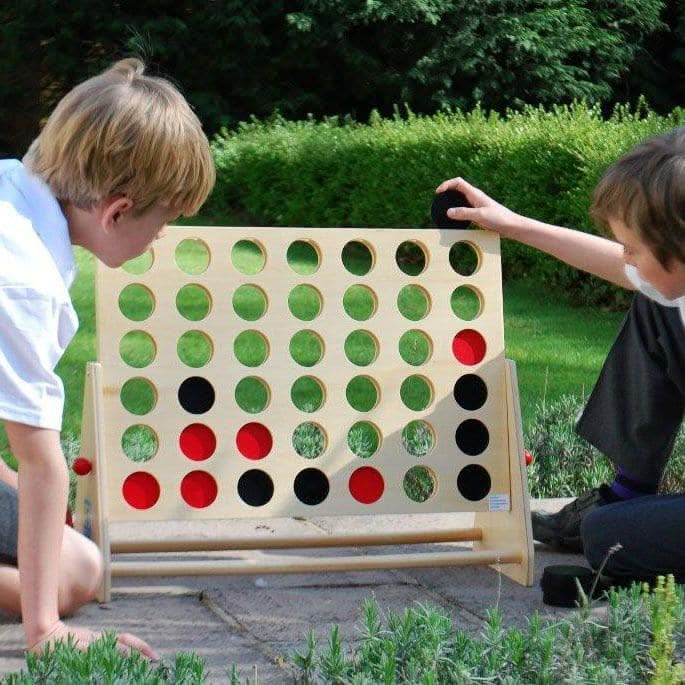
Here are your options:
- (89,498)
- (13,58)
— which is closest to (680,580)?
(89,498)

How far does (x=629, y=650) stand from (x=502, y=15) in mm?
17121

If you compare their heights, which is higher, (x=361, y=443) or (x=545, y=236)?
(x=545, y=236)

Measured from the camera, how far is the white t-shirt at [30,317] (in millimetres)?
2146

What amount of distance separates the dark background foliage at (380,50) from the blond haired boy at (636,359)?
15000mm

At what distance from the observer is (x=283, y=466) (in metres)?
3.21

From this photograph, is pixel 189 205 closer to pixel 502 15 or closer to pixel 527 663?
pixel 527 663

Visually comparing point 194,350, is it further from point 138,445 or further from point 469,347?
point 469,347

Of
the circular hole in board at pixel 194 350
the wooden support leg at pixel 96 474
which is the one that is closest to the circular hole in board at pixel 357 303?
the circular hole in board at pixel 194 350

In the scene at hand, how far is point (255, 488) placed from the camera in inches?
126

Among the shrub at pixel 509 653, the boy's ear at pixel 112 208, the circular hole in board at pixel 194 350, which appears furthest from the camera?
the circular hole in board at pixel 194 350

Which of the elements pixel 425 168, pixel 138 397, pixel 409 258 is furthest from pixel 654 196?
pixel 425 168

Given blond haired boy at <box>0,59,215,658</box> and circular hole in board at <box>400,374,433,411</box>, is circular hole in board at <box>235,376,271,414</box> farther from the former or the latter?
blond haired boy at <box>0,59,215,658</box>

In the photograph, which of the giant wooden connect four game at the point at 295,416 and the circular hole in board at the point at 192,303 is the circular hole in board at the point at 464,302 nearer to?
the circular hole in board at the point at 192,303

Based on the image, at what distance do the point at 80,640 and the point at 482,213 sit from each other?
5.22ft
